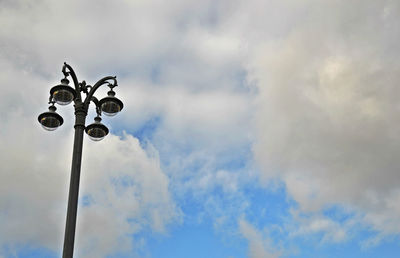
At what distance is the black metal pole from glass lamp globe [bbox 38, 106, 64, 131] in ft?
1.73

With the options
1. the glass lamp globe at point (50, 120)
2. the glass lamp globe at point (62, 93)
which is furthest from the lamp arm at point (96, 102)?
the glass lamp globe at point (50, 120)

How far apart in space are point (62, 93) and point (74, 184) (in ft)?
8.36

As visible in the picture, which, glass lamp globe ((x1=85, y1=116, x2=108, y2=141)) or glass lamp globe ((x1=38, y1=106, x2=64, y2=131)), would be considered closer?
glass lamp globe ((x1=38, y1=106, x2=64, y2=131))

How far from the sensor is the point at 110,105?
43.6 ft

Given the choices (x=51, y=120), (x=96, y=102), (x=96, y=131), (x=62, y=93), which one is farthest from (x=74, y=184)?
(x=96, y=102)

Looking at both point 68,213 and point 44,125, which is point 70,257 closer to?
point 68,213

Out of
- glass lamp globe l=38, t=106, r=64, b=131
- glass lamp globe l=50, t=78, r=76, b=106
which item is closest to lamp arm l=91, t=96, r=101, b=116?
glass lamp globe l=50, t=78, r=76, b=106

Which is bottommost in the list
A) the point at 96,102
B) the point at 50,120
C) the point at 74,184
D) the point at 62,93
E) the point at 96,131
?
the point at 74,184

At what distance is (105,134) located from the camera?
13312 millimetres

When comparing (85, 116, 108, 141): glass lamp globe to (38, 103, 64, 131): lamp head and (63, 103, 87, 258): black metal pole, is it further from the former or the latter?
(38, 103, 64, 131): lamp head

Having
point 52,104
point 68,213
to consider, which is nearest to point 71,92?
Answer: point 52,104

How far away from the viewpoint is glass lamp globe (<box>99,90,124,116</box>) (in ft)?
43.5

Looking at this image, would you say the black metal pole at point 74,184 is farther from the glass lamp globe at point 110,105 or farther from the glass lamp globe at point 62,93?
the glass lamp globe at point 110,105

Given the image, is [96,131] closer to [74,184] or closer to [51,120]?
[51,120]
